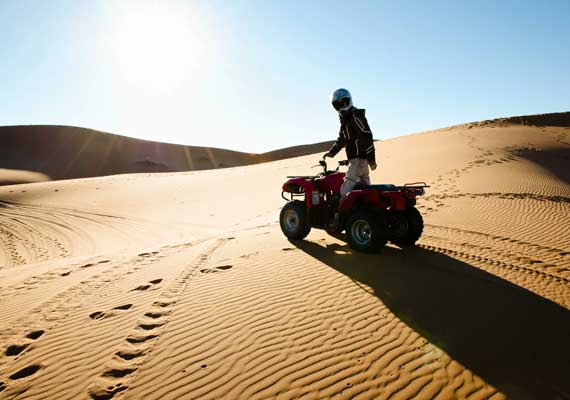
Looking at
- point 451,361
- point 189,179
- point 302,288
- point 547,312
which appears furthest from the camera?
point 189,179

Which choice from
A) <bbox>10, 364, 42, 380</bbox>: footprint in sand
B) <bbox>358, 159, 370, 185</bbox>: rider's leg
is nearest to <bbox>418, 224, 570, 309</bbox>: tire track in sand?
<bbox>358, 159, 370, 185</bbox>: rider's leg

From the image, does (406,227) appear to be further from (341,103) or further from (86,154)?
(86,154)

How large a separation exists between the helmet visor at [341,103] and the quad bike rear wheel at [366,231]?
1827mm

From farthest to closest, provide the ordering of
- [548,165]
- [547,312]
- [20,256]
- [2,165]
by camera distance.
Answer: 1. [2,165]
2. [548,165]
3. [20,256]
4. [547,312]

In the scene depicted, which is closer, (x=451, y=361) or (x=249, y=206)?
(x=451, y=361)

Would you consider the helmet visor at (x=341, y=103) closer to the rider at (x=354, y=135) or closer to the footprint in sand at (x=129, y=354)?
the rider at (x=354, y=135)

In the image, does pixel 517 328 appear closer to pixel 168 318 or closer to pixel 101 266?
pixel 168 318

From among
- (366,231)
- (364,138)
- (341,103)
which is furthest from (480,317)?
(341,103)

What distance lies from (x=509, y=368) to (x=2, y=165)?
56.4 metres

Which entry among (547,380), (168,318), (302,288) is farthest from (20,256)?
(547,380)

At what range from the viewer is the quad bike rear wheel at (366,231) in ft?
17.6

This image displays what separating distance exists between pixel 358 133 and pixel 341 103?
1.94 ft

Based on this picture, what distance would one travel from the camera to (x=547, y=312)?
3.68m

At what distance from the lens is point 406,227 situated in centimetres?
624
